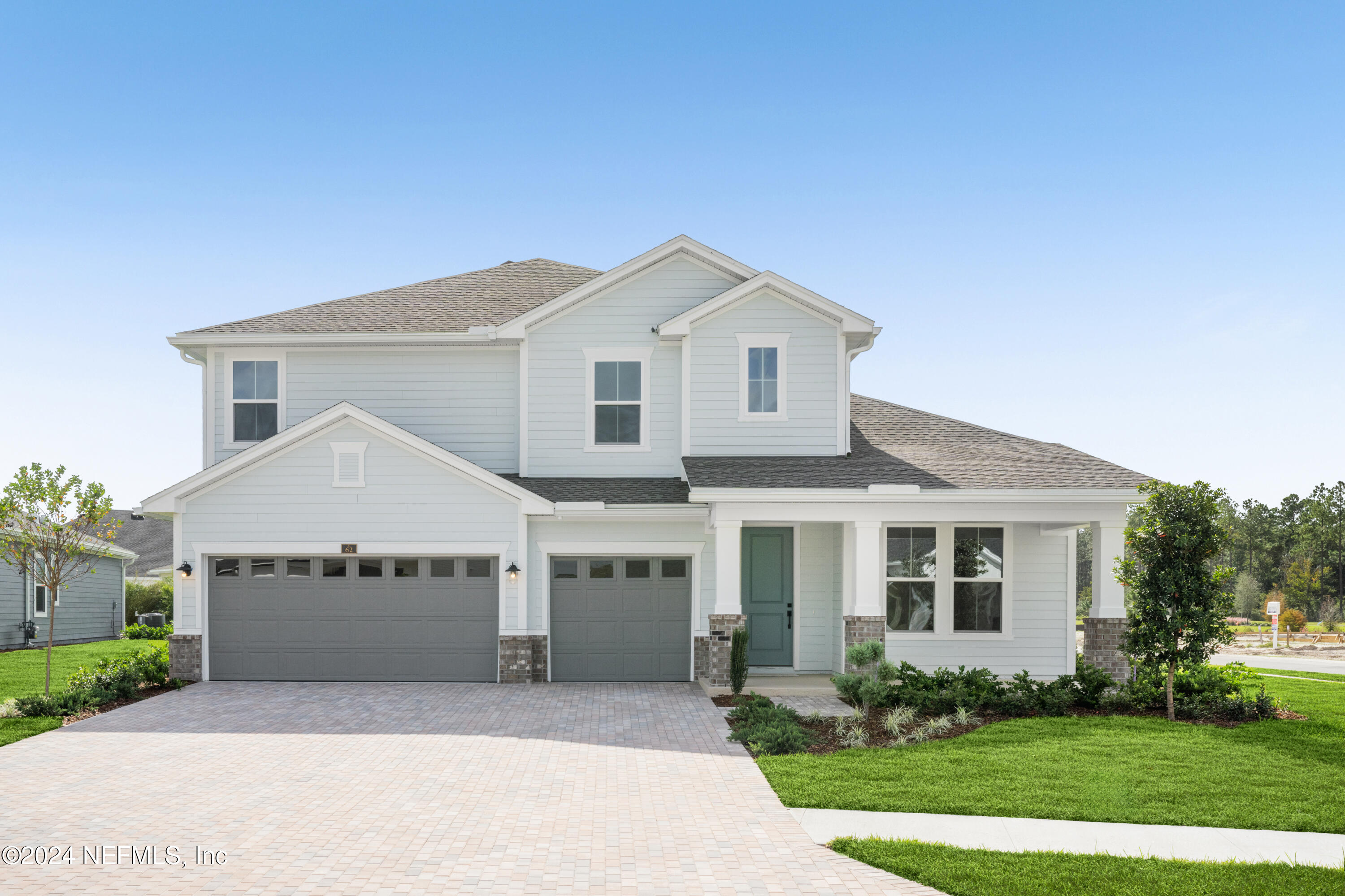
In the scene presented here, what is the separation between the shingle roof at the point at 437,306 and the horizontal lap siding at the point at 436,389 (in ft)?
1.73

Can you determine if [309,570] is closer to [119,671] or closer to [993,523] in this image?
[119,671]

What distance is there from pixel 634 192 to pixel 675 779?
48.4 ft

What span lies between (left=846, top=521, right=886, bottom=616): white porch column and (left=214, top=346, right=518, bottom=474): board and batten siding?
665 cm

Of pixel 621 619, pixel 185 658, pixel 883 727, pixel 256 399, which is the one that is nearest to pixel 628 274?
pixel 621 619

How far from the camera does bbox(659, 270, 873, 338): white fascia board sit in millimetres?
15422

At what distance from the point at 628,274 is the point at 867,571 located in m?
→ 6.98

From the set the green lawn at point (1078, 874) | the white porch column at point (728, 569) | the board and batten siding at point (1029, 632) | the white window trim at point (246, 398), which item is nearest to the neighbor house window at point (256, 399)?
the white window trim at point (246, 398)

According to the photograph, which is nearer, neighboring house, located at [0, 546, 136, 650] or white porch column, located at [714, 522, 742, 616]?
white porch column, located at [714, 522, 742, 616]

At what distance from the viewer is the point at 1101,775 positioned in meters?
8.49

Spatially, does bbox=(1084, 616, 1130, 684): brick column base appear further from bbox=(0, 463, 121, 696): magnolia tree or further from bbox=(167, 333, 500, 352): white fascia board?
bbox=(0, 463, 121, 696): magnolia tree

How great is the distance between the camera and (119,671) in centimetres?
1336

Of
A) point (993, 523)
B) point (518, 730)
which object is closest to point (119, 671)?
point (518, 730)

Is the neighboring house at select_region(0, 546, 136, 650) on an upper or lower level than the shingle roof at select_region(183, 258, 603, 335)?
lower

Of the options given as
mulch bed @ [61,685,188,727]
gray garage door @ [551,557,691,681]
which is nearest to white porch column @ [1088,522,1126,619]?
gray garage door @ [551,557,691,681]
